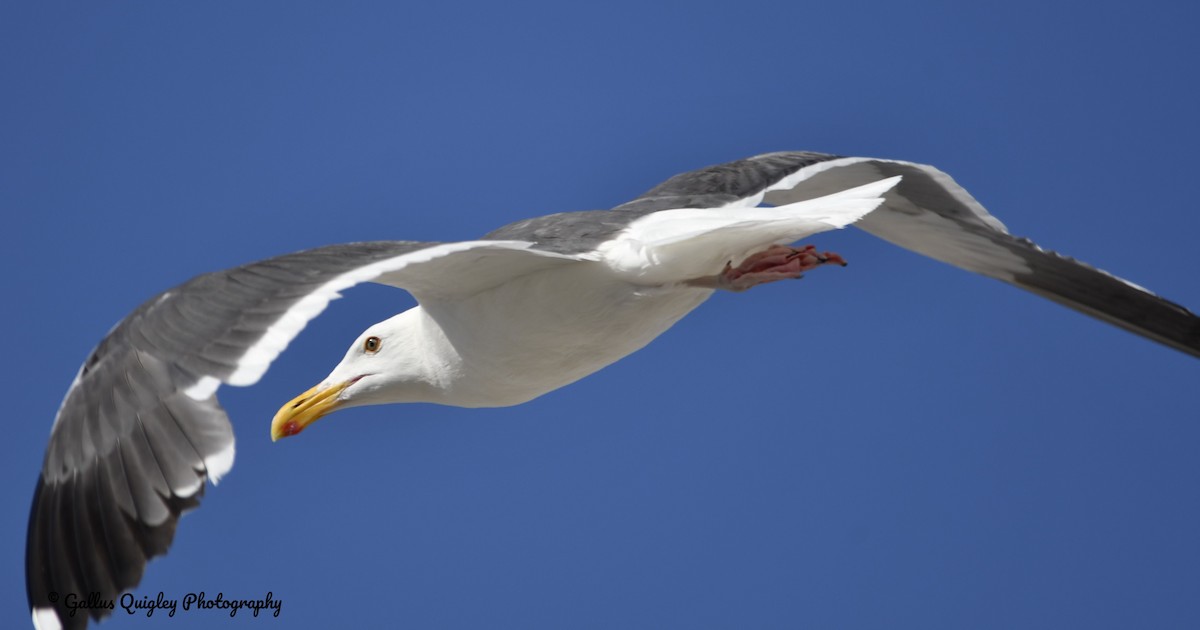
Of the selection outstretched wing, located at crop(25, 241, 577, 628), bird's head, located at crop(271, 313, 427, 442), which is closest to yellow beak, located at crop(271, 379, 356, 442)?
bird's head, located at crop(271, 313, 427, 442)

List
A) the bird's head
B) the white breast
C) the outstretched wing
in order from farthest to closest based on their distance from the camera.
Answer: the bird's head → the white breast → the outstretched wing

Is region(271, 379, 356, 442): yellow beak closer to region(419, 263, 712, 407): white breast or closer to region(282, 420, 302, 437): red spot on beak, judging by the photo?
region(282, 420, 302, 437): red spot on beak

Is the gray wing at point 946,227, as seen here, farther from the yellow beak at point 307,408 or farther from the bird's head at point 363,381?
the yellow beak at point 307,408

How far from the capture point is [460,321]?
13.4 feet

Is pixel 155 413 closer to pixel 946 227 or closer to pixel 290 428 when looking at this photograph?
pixel 290 428

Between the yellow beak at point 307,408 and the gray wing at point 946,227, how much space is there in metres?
1.22

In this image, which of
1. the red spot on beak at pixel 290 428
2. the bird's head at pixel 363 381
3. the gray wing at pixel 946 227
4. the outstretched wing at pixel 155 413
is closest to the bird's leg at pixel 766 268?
the gray wing at pixel 946 227

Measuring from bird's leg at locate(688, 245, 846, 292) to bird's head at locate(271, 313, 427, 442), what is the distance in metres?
1.01

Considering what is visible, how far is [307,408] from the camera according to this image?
4406mm

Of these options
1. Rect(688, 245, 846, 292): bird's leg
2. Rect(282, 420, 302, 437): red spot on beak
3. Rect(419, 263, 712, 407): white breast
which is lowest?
Rect(282, 420, 302, 437): red spot on beak

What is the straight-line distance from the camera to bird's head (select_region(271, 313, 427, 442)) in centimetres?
436

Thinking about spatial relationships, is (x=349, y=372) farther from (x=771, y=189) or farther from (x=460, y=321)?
(x=771, y=189)

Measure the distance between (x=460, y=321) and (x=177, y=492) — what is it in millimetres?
1196

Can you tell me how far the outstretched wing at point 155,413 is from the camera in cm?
307
